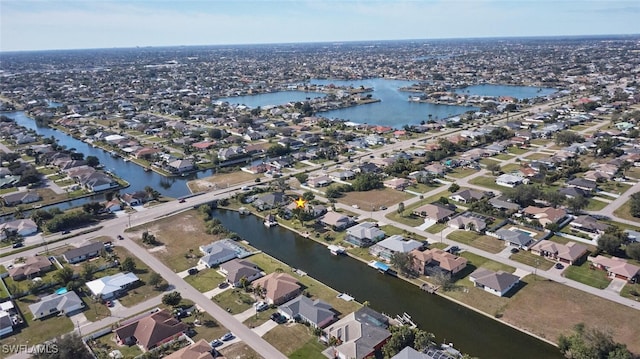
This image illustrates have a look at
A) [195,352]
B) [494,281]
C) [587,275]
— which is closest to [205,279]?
[195,352]

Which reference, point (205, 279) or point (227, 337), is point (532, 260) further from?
point (205, 279)

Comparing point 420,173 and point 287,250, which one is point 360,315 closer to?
point 287,250

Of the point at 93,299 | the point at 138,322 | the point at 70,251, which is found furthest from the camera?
the point at 70,251

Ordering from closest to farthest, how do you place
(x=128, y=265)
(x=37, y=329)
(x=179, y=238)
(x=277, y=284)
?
(x=37, y=329), (x=277, y=284), (x=128, y=265), (x=179, y=238)

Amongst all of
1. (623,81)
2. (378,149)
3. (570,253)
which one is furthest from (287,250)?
(623,81)

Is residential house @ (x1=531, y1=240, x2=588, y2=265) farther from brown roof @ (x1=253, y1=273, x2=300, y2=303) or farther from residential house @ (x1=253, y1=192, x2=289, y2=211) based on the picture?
residential house @ (x1=253, y1=192, x2=289, y2=211)

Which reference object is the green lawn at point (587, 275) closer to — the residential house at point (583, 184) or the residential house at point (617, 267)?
the residential house at point (617, 267)
